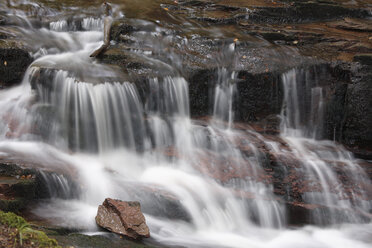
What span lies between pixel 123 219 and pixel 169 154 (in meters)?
2.50

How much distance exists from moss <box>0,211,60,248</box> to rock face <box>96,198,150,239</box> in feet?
4.85

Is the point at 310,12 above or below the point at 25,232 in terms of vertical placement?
above

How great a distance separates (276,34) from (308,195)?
457 centimetres

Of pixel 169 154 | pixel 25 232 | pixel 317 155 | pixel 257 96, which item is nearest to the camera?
pixel 25 232

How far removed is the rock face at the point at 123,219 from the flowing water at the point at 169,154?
182mm

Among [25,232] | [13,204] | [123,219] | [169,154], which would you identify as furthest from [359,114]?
[25,232]

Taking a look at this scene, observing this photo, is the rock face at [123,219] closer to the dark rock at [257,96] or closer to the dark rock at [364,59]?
the dark rock at [257,96]

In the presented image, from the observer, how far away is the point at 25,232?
9.77ft

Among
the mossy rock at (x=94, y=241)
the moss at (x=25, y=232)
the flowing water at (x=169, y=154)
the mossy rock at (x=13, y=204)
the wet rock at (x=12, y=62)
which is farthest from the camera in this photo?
the wet rock at (x=12, y=62)

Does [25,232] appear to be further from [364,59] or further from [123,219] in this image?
[364,59]

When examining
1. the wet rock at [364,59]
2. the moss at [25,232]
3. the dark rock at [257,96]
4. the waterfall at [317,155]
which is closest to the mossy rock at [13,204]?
the moss at [25,232]

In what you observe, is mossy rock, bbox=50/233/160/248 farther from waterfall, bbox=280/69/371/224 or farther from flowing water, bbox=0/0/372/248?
waterfall, bbox=280/69/371/224

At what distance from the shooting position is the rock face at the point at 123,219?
4.52 m

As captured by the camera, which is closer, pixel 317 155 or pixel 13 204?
pixel 13 204
